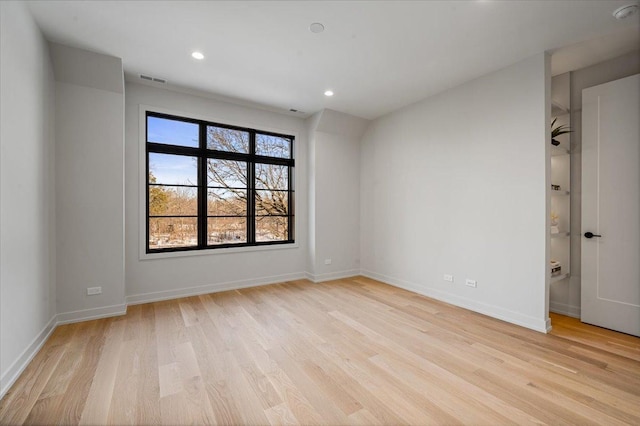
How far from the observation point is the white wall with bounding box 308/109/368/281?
4957 mm

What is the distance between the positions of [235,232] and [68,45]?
2928mm

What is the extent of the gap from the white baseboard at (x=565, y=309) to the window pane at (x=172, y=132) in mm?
5359

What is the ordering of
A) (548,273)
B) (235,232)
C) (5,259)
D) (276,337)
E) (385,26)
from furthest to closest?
(235,232)
(548,273)
(276,337)
(385,26)
(5,259)

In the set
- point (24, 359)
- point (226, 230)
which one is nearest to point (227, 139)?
point (226, 230)

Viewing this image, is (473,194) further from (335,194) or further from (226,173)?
(226,173)

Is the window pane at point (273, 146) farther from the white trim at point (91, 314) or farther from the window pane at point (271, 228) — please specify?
the white trim at point (91, 314)

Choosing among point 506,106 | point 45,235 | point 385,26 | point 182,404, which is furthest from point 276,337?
point 506,106

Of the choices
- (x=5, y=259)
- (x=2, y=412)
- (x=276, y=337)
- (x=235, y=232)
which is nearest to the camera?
(x=2, y=412)

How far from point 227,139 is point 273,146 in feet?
2.65

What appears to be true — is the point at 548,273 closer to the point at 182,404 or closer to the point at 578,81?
the point at 578,81

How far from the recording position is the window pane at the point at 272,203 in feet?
15.8

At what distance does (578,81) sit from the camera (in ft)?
11.1

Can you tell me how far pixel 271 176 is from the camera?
16.2 feet

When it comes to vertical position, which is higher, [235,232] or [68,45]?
[68,45]
